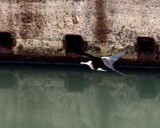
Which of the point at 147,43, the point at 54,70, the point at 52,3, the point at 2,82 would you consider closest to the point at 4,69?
the point at 2,82

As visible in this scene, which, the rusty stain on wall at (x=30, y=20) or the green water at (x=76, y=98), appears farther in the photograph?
the rusty stain on wall at (x=30, y=20)

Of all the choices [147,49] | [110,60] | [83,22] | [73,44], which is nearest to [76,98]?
[73,44]

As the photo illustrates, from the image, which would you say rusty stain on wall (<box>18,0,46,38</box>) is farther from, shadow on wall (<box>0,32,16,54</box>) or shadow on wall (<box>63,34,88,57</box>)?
shadow on wall (<box>63,34,88,57</box>)

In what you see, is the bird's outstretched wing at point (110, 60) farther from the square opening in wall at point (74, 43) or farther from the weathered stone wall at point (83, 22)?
→ the square opening in wall at point (74, 43)

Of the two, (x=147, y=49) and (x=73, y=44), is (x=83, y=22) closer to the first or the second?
(x=73, y=44)

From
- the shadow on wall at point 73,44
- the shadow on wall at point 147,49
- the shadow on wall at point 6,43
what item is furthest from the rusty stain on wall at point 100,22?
the shadow on wall at point 6,43

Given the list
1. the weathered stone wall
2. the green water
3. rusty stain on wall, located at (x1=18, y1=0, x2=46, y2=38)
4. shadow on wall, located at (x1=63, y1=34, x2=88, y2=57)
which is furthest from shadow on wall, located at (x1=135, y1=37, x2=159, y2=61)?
rusty stain on wall, located at (x1=18, y1=0, x2=46, y2=38)
